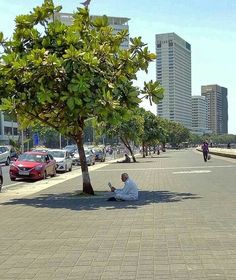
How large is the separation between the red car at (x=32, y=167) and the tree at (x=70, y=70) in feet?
26.1

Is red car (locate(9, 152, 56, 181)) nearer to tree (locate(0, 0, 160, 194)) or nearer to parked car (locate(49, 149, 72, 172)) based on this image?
parked car (locate(49, 149, 72, 172))

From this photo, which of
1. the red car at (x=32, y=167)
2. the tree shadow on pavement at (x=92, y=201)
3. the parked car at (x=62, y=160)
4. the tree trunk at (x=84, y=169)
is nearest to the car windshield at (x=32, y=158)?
the red car at (x=32, y=167)

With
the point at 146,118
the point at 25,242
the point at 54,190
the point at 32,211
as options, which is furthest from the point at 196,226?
the point at 146,118

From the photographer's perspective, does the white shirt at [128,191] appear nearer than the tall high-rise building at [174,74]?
Yes

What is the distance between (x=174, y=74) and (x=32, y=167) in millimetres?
133008

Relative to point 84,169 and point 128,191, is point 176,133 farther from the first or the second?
point 128,191

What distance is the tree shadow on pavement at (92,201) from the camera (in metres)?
12.6

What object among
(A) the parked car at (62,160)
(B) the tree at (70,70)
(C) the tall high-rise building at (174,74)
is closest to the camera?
(B) the tree at (70,70)

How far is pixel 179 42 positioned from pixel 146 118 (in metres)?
95.9

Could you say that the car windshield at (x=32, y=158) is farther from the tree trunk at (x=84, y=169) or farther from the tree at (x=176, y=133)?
the tree at (x=176, y=133)

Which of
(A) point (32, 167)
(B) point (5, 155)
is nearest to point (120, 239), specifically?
(A) point (32, 167)

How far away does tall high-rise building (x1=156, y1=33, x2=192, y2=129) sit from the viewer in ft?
479

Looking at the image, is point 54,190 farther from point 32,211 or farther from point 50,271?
point 50,271

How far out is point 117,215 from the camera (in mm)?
10820
